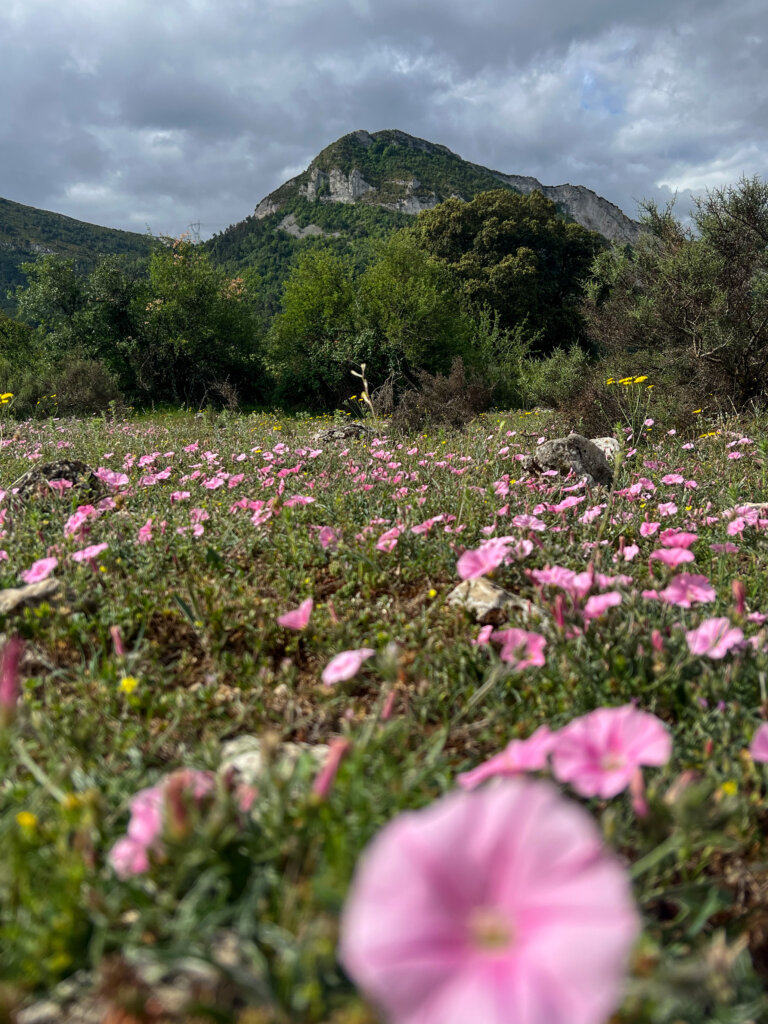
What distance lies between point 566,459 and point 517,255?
30.8m

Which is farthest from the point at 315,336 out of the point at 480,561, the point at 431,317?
the point at 480,561

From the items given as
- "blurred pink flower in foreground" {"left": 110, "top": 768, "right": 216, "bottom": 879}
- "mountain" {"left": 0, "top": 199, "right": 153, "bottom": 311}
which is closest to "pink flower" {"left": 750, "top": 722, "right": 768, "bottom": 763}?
"blurred pink flower in foreground" {"left": 110, "top": 768, "right": 216, "bottom": 879}

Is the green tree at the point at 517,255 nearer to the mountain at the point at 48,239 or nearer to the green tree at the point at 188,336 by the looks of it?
the green tree at the point at 188,336

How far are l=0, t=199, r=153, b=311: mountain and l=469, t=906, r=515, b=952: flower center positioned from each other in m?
96.6

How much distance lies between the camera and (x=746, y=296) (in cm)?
869

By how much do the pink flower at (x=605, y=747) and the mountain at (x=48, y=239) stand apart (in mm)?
96388

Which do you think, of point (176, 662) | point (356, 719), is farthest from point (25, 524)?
point (356, 719)

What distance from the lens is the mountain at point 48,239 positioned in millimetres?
86438

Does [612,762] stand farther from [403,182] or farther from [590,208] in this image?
[590,208]

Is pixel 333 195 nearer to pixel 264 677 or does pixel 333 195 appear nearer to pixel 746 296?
pixel 746 296

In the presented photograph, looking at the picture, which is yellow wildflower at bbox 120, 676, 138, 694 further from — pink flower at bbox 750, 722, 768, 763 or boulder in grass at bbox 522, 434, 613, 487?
boulder in grass at bbox 522, 434, 613, 487

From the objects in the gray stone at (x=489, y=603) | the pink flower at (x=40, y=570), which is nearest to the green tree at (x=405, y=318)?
the gray stone at (x=489, y=603)

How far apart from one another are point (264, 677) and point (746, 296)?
948 centimetres

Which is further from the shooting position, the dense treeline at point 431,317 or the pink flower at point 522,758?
the dense treeline at point 431,317
